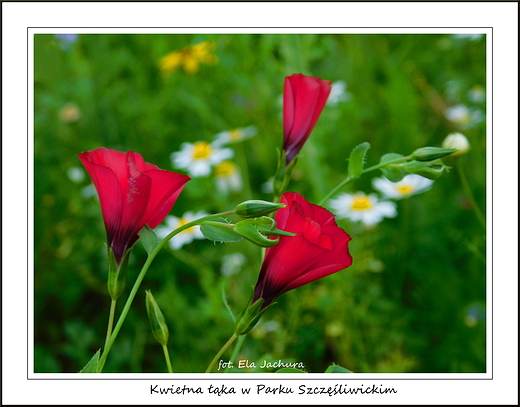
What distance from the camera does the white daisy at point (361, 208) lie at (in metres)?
1.03

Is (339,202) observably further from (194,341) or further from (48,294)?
(48,294)

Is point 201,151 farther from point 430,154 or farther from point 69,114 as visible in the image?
point 430,154

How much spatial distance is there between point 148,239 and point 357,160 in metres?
0.22

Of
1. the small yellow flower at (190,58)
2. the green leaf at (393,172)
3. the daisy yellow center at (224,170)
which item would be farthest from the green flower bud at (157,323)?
the small yellow flower at (190,58)

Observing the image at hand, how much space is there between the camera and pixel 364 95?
5.08 ft

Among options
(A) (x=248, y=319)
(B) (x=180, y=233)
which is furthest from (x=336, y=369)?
(B) (x=180, y=233)

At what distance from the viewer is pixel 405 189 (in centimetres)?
110

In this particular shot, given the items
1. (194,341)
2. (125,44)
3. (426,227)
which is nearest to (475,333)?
(426,227)

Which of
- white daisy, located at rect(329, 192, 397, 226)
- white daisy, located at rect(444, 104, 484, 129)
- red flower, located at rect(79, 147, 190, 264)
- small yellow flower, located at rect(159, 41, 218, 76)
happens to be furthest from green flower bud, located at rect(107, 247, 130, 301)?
white daisy, located at rect(444, 104, 484, 129)

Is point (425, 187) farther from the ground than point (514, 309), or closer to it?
farther from the ground

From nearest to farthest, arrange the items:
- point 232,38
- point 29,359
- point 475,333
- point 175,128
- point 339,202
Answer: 1. point 29,359
2. point 475,333
3. point 339,202
4. point 232,38
5. point 175,128

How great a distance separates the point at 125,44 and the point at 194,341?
1184 millimetres

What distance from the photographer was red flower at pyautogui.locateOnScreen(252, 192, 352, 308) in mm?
411

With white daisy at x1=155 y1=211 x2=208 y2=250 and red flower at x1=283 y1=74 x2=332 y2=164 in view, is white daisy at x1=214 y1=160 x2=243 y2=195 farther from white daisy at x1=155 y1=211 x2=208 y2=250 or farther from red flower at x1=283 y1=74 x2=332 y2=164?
red flower at x1=283 y1=74 x2=332 y2=164
